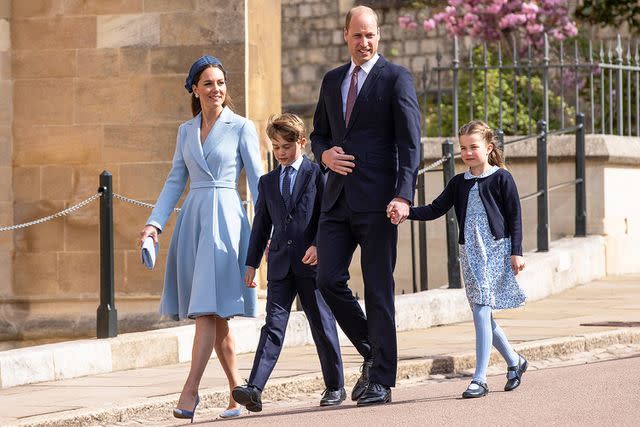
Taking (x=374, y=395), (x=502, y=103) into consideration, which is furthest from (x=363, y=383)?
(x=502, y=103)

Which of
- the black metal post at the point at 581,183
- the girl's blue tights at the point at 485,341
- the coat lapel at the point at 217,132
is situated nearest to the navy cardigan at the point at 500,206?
the girl's blue tights at the point at 485,341

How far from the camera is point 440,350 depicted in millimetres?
9750

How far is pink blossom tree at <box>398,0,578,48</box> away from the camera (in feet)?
67.2

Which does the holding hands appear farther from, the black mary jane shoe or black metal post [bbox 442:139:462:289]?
black metal post [bbox 442:139:462:289]

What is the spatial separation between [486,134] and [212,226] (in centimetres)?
157

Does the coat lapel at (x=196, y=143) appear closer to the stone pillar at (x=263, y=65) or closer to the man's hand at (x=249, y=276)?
the man's hand at (x=249, y=276)

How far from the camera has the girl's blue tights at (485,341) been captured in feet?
26.5

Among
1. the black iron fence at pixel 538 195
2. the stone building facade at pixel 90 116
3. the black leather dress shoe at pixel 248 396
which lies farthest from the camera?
the black iron fence at pixel 538 195

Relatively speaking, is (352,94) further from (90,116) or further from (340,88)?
(90,116)

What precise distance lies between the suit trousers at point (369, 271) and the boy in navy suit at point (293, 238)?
0.12 metres

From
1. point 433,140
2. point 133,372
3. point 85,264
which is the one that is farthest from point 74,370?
point 433,140

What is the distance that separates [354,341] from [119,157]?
5.03m

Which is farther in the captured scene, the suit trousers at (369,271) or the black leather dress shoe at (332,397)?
the black leather dress shoe at (332,397)

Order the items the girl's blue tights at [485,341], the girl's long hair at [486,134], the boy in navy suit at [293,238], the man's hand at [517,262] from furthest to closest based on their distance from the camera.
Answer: the girl's long hair at [486,134], the man's hand at [517,262], the girl's blue tights at [485,341], the boy in navy suit at [293,238]
